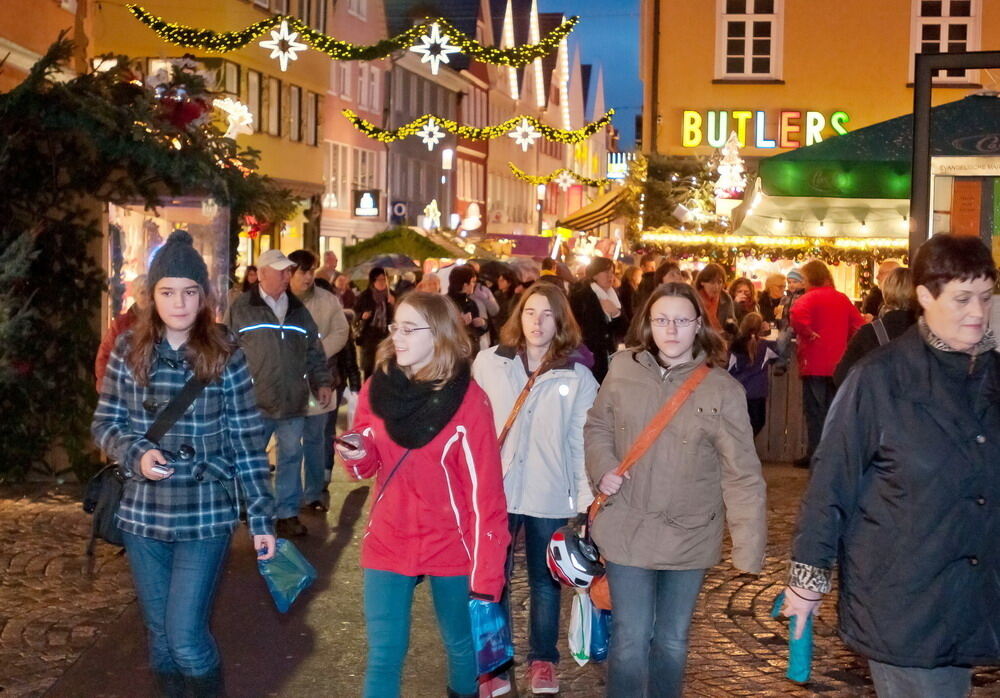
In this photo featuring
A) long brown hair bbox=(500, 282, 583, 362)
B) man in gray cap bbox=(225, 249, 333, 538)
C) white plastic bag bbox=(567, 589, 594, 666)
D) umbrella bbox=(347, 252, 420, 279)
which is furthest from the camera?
umbrella bbox=(347, 252, 420, 279)

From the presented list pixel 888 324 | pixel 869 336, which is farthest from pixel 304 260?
pixel 888 324

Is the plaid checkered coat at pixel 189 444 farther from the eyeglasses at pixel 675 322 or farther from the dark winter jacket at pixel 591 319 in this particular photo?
the dark winter jacket at pixel 591 319

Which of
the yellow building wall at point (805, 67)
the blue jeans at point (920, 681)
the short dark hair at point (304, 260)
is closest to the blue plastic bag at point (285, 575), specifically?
the blue jeans at point (920, 681)

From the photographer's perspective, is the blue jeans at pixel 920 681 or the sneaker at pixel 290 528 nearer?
the blue jeans at pixel 920 681

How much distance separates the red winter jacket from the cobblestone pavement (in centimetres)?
149

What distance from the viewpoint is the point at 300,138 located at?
133ft

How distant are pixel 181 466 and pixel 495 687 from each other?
6.33 feet

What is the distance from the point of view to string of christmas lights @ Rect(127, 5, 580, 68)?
59.8 ft

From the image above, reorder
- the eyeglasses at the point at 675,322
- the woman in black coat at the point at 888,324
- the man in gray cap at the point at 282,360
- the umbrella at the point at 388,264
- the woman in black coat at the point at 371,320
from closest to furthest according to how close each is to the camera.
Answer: the eyeglasses at the point at 675,322
the woman in black coat at the point at 888,324
the man in gray cap at the point at 282,360
the woman in black coat at the point at 371,320
the umbrella at the point at 388,264

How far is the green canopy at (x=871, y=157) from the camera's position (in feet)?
30.2

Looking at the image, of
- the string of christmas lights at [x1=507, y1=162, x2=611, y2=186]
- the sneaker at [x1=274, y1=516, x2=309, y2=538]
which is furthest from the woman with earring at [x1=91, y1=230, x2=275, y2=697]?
the string of christmas lights at [x1=507, y1=162, x2=611, y2=186]

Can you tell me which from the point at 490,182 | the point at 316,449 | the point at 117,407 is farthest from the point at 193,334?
the point at 490,182

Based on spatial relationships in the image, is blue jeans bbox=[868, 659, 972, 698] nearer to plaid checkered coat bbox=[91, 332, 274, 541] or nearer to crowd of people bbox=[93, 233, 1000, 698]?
crowd of people bbox=[93, 233, 1000, 698]

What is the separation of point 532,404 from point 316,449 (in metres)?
4.73
